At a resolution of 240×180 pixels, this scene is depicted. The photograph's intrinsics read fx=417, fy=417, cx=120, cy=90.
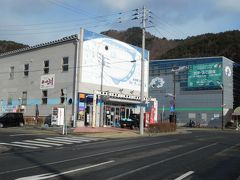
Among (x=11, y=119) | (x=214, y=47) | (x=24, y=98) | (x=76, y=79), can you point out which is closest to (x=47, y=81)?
(x=24, y=98)

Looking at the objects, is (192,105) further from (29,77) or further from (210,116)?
(29,77)

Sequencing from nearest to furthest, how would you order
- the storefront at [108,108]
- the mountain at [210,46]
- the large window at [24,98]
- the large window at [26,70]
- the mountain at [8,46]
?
the storefront at [108,108]
the large window at [24,98]
the large window at [26,70]
the mountain at [8,46]
the mountain at [210,46]

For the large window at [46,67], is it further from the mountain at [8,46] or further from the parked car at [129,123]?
the mountain at [8,46]

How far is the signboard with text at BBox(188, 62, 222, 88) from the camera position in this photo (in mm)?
78562

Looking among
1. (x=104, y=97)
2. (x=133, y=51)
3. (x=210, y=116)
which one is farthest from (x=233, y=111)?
(x=104, y=97)

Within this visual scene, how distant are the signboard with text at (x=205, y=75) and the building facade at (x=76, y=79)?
28.8 metres

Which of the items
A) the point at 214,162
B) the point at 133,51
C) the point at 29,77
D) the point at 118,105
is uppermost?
the point at 133,51

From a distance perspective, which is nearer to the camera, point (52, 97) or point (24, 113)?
point (52, 97)

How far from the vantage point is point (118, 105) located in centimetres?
4972

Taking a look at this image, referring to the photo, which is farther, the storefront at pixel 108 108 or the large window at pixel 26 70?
the large window at pixel 26 70

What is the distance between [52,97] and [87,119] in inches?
196

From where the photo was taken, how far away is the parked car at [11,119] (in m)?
45.1

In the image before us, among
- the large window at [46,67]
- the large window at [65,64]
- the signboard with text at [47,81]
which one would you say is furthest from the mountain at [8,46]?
the large window at [65,64]

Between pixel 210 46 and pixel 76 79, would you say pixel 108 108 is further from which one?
pixel 210 46
